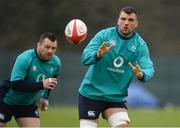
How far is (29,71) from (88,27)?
31987 mm

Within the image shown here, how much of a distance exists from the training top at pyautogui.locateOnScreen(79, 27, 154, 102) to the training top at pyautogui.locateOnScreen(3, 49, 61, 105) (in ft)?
2.47

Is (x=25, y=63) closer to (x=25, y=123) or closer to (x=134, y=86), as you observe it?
(x=25, y=123)

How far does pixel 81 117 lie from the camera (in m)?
11.6

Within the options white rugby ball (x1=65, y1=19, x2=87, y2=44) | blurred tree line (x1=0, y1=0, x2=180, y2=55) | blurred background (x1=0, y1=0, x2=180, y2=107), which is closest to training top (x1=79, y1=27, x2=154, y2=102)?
white rugby ball (x1=65, y1=19, x2=87, y2=44)

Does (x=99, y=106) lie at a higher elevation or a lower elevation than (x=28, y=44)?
higher

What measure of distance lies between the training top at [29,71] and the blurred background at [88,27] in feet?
71.3

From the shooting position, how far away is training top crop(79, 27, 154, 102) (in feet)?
37.7

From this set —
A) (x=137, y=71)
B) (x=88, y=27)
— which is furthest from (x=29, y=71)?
(x=88, y=27)

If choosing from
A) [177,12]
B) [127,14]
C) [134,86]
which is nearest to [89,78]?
[127,14]

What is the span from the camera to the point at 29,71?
1191 centimetres

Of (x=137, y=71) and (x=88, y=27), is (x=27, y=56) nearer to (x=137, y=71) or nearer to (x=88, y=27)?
(x=137, y=71)

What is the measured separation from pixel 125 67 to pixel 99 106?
28.0 inches

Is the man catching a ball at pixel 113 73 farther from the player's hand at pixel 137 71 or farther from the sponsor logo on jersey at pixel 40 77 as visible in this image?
the sponsor logo on jersey at pixel 40 77

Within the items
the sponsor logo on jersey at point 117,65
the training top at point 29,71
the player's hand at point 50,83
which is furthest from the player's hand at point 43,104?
the sponsor logo on jersey at point 117,65
